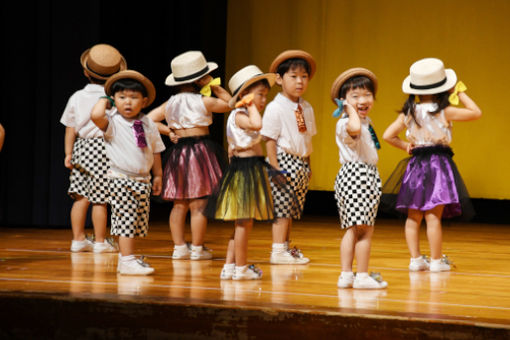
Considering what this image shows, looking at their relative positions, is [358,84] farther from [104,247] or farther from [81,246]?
[81,246]

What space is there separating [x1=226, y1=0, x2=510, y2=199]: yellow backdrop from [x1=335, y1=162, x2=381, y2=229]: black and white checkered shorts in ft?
12.9

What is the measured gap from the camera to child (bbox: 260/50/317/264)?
4672 mm

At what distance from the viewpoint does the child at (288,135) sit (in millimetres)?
4672

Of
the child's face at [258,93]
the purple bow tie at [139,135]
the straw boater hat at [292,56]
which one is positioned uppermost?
the straw boater hat at [292,56]

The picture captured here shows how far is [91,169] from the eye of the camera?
5.07 metres

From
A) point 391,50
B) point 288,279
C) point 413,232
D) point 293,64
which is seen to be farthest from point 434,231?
point 391,50

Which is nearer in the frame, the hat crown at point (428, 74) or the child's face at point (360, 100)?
the child's face at point (360, 100)

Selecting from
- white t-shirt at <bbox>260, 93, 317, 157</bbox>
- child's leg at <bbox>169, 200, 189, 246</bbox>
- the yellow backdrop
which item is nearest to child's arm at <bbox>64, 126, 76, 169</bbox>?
child's leg at <bbox>169, 200, 189, 246</bbox>

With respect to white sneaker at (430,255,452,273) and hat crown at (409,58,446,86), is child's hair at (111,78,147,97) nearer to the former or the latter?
hat crown at (409,58,446,86)

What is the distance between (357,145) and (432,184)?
916 mm

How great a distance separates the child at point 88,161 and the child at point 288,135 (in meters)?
1.09

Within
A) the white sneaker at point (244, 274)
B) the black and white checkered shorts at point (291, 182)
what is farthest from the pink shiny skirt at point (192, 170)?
the white sneaker at point (244, 274)

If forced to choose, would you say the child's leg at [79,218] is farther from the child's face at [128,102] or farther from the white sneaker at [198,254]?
the child's face at [128,102]

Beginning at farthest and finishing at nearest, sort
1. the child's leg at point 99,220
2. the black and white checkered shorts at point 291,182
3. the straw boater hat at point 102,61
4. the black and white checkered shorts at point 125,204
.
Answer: the child's leg at point 99,220 < the straw boater hat at point 102,61 < the black and white checkered shorts at point 291,182 < the black and white checkered shorts at point 125,204
